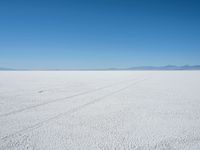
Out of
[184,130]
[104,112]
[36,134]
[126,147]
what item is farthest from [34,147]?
[184,130]

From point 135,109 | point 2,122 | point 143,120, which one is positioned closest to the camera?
point 2,122

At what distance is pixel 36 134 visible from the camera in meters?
3.20

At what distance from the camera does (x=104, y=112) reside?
15.6ft

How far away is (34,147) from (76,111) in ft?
6.86

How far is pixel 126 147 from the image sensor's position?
2750 mm

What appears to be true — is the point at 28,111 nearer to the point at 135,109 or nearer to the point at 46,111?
the point at 46,111

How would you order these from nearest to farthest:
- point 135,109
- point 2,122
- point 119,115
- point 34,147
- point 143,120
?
point 34,147
point 2,122
point 143,120
point 119,115
point 135,109

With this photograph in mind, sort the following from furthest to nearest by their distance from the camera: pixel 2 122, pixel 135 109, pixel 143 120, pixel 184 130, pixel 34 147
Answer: pixel 135 109 → pixel 143 120 → pixel 2 122 → pixel 184 130 → pixel 34 147

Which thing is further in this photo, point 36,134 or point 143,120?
point 143,120

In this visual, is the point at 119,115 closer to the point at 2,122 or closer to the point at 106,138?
the point at 106,138

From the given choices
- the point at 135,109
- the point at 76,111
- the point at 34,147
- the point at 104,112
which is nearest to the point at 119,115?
the point at 104,112

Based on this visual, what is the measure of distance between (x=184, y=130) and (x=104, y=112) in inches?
84.2

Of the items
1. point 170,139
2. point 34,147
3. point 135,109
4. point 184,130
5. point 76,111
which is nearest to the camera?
point 34,147

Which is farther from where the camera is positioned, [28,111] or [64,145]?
[28,111]
